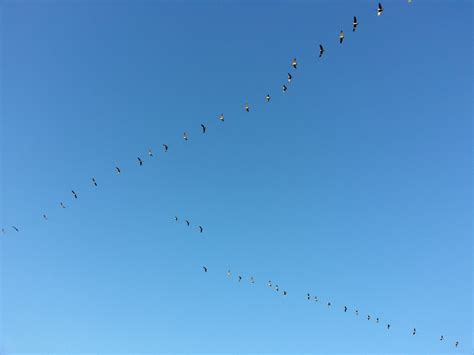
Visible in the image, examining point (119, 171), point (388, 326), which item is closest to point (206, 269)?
point (119, 171)

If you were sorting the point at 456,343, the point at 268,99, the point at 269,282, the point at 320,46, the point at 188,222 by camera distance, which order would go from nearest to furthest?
the point at 320,46 → the point at 268,99 → the point at 188,222 → the point at 269,282 → the point at 456,343

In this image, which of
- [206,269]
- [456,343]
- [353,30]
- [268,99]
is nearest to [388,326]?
[456,343]

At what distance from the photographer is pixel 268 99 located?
140 feet

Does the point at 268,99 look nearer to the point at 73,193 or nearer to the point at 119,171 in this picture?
the point at 119,171

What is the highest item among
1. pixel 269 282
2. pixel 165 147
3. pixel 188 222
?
pixel 165 147

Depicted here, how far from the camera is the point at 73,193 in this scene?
51.5 m

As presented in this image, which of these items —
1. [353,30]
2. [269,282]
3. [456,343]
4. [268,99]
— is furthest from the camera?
[456,343]

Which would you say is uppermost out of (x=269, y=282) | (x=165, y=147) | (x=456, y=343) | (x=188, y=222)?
(x=165, y=147)

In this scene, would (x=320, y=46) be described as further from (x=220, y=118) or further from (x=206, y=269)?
(x=206, y=269)

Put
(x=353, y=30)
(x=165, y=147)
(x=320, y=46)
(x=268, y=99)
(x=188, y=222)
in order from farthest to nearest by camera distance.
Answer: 1. (x=188, y=222)
2. (x=165, y=147)
3. (x=268, y=99)
4. (x=320, y=46)
5. (x=353, y=30)

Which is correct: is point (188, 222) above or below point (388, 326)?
above

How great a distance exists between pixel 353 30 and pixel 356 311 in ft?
107

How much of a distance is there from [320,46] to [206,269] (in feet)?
87.9

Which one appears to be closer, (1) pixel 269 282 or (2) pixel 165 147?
(2) pixel 165 147
